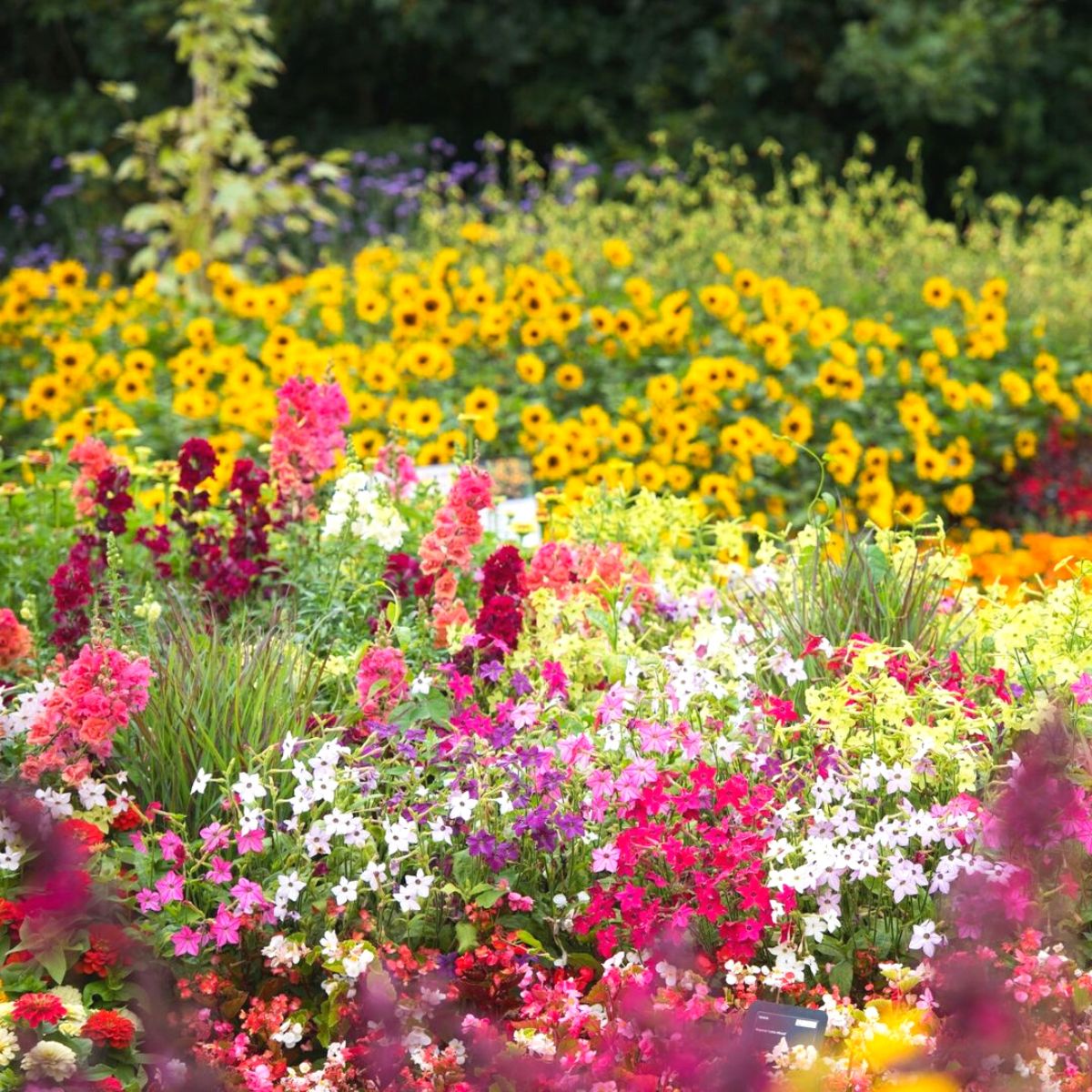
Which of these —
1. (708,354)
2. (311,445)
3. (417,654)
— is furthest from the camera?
(708,354)

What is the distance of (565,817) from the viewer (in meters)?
2.70

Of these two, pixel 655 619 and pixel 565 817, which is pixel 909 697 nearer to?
pixel 565 817

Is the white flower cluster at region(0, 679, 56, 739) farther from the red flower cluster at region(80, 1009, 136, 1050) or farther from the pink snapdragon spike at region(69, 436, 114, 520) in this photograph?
the pink snapdragon spike at region(69, 436, 114, 520)

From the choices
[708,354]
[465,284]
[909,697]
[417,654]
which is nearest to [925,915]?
[909,697]

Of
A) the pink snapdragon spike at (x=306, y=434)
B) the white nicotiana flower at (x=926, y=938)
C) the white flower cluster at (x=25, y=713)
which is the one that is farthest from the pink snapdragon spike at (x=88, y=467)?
the white nicotiana flower at (x=926, y=938)

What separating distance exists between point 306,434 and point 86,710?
4.42 ft

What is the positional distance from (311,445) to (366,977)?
5.49ft

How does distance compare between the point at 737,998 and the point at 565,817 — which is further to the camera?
the point at 565,817

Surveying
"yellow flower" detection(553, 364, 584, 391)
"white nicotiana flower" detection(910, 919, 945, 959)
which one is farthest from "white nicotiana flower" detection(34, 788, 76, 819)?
"yellow flower" detection(553, 364, 584, 391)

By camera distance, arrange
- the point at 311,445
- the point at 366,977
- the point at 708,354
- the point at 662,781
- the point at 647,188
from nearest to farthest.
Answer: the point at 366,977 → the point at 662,781 → the point at 311,445 → the point at 708,354 → the point at 647,188

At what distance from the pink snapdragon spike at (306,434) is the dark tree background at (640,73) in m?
10.8

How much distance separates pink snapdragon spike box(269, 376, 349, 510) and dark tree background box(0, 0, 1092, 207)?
35.5 feet

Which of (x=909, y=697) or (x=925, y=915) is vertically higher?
(x=909, y=697)

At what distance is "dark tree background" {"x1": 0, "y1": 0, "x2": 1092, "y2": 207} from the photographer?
46.2 ft
